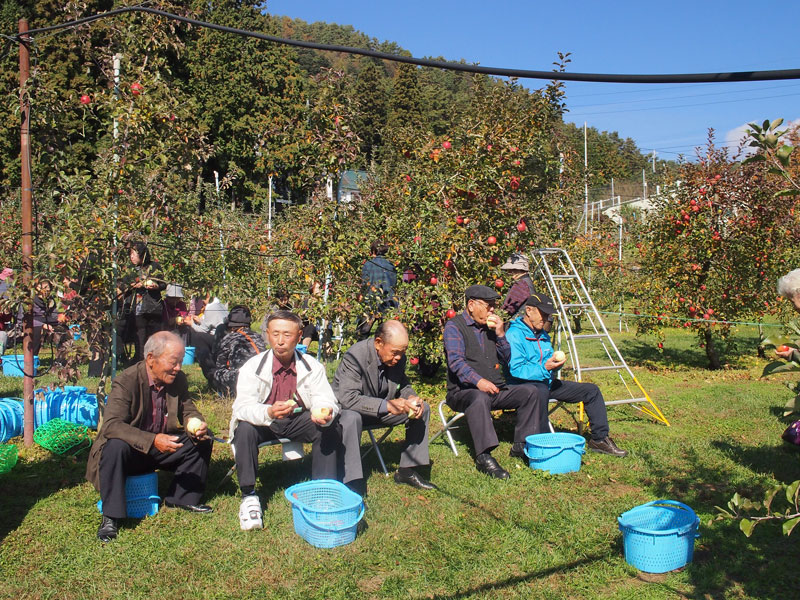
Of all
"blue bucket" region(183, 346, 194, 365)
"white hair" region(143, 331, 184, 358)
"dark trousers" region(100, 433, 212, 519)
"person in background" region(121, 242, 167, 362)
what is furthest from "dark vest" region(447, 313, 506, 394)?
"blue bucket" region(183, 346, 194, 365)

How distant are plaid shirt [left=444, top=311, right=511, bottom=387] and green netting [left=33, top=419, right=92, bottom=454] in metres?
2.97

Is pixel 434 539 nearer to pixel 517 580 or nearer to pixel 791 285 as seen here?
pixel 517 580

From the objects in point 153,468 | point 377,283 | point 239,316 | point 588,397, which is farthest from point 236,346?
point 588,397

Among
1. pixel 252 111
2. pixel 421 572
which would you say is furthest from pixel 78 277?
pixel 252 111

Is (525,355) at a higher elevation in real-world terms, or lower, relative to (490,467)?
higher

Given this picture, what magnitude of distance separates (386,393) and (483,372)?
3.16ft

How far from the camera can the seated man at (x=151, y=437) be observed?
12.5ft

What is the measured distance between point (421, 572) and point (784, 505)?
252 centimetres

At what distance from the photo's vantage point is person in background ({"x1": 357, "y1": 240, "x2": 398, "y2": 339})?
707 cm

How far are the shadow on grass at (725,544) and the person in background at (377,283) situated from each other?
3.20 meters

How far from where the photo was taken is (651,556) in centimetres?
342

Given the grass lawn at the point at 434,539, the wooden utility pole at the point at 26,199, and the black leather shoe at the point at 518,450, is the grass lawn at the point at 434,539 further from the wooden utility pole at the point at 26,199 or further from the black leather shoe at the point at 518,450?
the wooden utility pole at the point at 26,199

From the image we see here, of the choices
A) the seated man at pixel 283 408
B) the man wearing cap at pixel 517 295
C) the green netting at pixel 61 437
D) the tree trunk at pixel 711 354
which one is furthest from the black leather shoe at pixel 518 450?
the tree trunk at pixel 711 354

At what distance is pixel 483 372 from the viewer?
5.38 m
